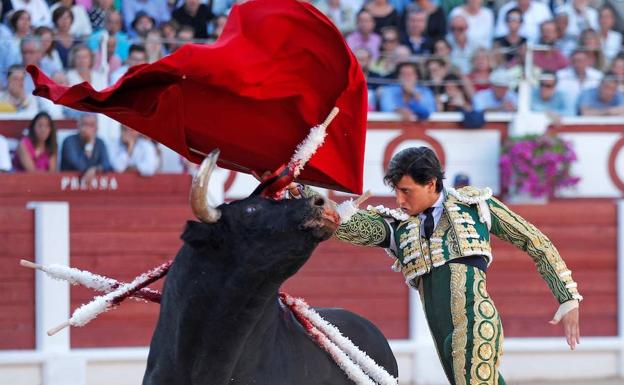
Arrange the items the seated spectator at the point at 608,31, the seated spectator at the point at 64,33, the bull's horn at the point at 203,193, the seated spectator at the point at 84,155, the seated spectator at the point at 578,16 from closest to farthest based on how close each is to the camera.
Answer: the bull's horn at the point at 203,193 → the seated spectator at the point at 84,155 → the seated spectator at the point at 64,33 → the seated spectator at the point at 578,16 → the seated spectator at the point at 608,31

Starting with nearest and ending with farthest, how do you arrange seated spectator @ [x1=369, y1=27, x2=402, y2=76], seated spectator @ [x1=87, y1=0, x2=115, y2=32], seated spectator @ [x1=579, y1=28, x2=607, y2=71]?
seated spectator @ [x1=87, y1=0, x2=115, y2=32] < seated spectator @ [x1=369, y1=27, x2=402, y2=76] < seated spectator @ [x1=579, y1=28, x2=607, y2=71]

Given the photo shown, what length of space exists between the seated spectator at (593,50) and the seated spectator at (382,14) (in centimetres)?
135

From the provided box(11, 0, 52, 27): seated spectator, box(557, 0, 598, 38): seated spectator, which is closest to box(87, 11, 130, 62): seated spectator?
box(11, 0, 52, 27): seated spectator

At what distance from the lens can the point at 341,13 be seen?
7.85m

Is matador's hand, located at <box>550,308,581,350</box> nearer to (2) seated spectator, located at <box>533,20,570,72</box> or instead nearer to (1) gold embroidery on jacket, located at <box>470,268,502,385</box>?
(1) gold embroidery on jacket, located at <box>470,268,502,385</box>

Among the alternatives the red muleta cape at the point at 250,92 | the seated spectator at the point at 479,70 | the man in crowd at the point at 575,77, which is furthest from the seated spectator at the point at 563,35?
the red muleta cape at the point at 250,92

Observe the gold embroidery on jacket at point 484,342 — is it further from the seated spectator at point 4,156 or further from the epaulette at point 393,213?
the seated spectator at point 4,156

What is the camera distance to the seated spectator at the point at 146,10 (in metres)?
7.46

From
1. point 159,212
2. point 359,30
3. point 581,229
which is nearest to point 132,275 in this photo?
point 159,212

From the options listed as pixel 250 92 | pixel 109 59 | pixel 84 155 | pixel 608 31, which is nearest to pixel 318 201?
pixel 250 92

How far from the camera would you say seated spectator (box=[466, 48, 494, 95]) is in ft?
26.1

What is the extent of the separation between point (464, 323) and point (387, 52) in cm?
460

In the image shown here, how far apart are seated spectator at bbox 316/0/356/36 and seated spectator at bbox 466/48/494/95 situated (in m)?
0.83

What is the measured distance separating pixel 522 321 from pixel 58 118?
2.93 meters
